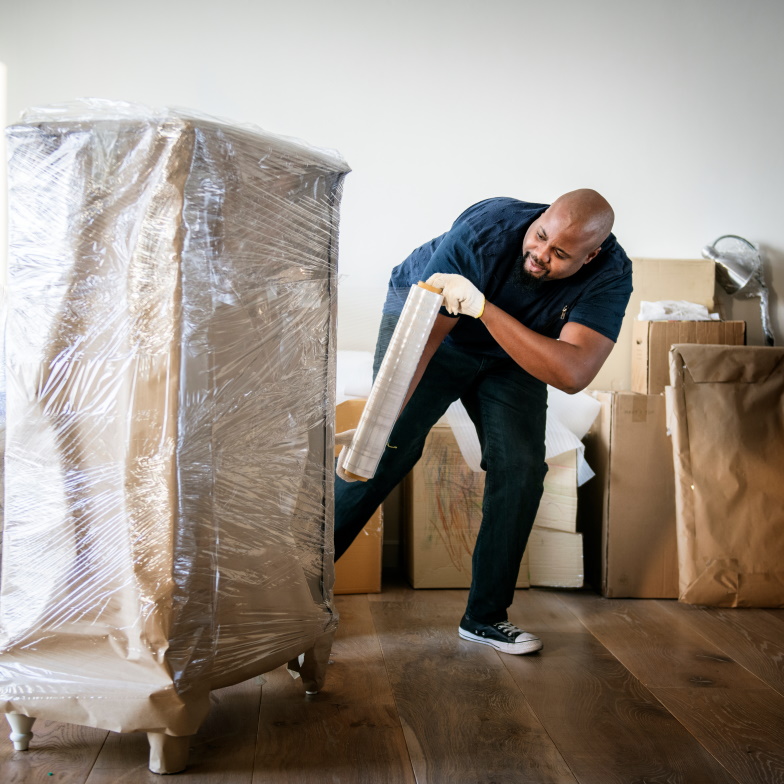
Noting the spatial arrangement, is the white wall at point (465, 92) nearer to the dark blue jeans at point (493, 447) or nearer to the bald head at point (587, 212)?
the dark blue jeans at point (493, 447)

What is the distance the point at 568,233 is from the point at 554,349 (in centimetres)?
22

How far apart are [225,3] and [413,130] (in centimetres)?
69

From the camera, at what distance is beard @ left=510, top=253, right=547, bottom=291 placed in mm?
1635

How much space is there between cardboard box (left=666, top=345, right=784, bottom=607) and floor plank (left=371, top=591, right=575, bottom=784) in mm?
688

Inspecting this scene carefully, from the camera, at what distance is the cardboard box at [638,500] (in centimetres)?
224

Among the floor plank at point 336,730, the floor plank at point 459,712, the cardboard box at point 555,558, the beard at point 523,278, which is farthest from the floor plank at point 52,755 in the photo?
the cardboard box at point 555,558

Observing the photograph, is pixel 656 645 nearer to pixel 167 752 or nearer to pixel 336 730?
pixel 336 730

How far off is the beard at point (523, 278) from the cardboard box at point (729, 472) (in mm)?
668

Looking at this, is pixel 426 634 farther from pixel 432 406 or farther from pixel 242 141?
pixel 242 141

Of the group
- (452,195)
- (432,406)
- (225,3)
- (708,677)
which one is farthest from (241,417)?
(225,3)

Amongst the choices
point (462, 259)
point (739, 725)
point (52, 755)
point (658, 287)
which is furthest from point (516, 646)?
point (658, 287)

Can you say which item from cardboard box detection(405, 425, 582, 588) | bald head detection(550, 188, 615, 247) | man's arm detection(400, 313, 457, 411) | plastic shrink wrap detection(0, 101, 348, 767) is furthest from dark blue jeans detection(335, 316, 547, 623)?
plastic shrink wrap detection(0, 101, 348, 767)

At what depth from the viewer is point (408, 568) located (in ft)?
7.85

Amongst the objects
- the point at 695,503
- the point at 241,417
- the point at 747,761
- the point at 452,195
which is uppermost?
the point at 452,195
